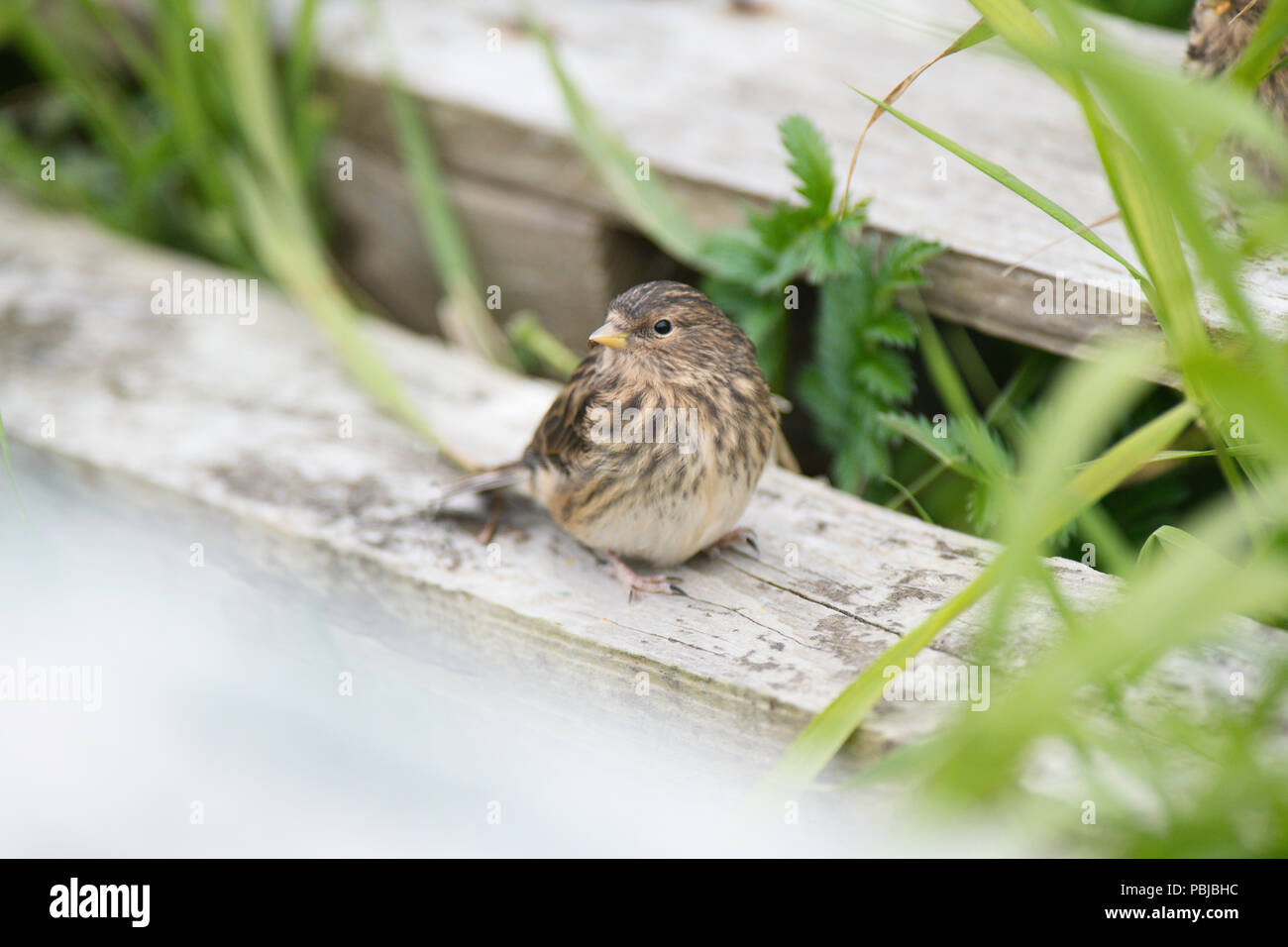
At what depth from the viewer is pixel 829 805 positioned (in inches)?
76.2

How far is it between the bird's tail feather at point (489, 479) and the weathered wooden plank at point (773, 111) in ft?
3.18

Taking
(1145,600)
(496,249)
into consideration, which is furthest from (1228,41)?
(496,249)

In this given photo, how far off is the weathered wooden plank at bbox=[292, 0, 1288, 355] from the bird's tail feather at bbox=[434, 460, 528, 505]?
968mm

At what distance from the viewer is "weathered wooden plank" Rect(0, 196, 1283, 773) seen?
213cm

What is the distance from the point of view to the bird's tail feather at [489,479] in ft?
8.77

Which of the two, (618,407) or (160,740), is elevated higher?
(618,407)

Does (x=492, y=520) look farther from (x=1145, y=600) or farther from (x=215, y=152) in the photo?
(x=215, y=152)

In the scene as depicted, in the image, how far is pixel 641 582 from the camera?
2436 mm

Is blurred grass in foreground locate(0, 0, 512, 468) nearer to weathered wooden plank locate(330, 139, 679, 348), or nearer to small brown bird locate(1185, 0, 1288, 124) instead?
weathered wooden plank locate(330, 139, 679, 348)

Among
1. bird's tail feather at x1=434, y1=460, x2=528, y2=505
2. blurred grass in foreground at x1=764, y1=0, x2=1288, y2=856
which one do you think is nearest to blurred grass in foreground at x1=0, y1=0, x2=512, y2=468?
bird's tail feather at x1=434, y1=460, x2=528, y2=505

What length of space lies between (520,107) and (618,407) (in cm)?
150

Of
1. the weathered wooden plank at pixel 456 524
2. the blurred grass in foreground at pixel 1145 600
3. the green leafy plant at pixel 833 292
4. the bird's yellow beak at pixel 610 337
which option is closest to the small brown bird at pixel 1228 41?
the blurred grass in foreground at pixel 1145 600

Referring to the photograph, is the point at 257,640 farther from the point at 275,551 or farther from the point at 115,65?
the point at 115,65
